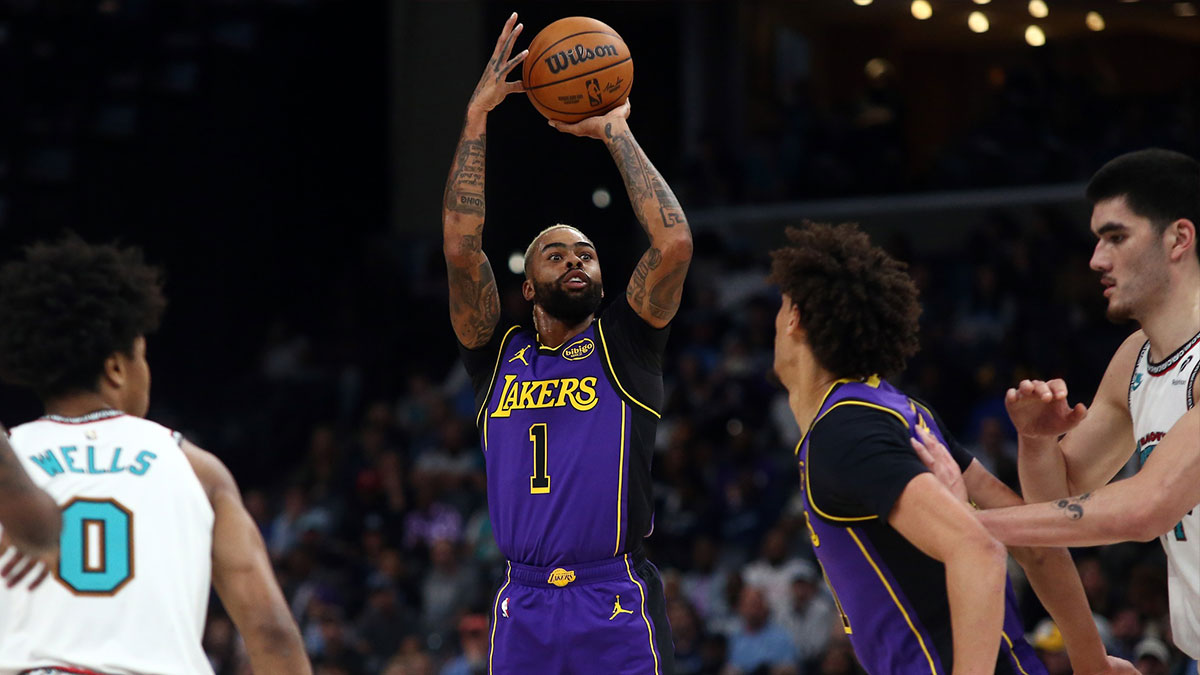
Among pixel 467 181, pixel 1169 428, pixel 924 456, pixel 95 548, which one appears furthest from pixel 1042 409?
pixel 95 548

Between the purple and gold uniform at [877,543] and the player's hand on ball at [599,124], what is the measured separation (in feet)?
6.60

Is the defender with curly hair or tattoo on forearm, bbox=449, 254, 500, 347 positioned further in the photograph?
tattoo on forearm, bbox=449, 254, 500, 347

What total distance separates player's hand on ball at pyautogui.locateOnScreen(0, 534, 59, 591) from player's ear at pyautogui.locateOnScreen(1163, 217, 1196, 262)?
306 cm

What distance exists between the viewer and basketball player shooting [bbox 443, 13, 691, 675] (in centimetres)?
471

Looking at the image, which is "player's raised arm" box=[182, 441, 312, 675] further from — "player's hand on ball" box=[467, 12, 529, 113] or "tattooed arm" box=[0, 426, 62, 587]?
"player's hand on ball" box=[467, 12, 529, 113]

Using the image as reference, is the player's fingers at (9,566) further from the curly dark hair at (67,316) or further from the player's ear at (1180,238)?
the player's ear at (1180,238)

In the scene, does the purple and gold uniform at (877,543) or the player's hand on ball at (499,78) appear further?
the player's hand on ball at (499,78)

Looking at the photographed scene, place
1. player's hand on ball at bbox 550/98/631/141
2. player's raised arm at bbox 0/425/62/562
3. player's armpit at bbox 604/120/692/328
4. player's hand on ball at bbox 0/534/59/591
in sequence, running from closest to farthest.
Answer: player's raised arm at bbox 0/425/62/562
player's hand on ball at bbox 0/534/59/591
player's armpit at bbox 604/120/692/328
player's hand on ball at bbox 550/98/631/141

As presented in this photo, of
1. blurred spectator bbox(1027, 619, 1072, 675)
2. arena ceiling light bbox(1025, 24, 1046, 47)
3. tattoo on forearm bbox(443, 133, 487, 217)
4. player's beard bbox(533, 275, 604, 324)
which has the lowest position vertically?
blurred spectator bbox(1027, 619, 1072, 675)

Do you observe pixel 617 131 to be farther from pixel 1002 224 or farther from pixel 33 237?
pixel 33 237

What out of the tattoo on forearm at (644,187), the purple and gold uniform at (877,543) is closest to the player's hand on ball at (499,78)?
the tattoo on forearm at (644,187)

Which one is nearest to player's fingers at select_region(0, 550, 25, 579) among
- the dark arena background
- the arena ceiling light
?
the dark arena background

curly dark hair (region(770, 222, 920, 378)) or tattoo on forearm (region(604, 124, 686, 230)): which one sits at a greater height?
tattoo on forearm (region(604, 124, 686, 230))

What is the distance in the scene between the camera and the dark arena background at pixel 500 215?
37.2ft
